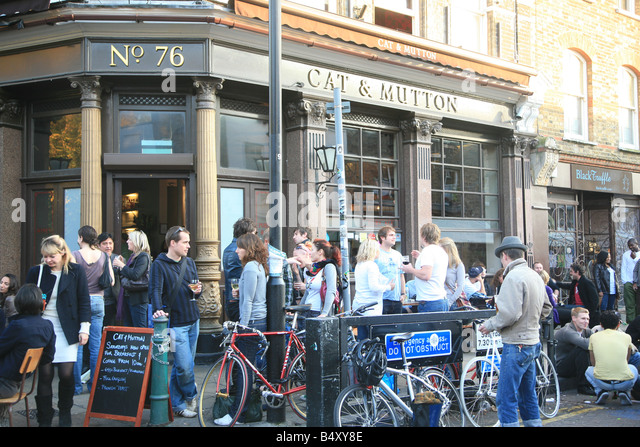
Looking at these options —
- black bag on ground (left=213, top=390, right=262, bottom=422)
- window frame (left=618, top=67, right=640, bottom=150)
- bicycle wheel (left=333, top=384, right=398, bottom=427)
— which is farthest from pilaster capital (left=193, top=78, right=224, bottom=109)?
window frame (left=618, top=67, right=640, bottom=150)

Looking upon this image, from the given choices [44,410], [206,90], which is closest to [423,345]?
[44,410]

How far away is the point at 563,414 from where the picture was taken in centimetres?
705

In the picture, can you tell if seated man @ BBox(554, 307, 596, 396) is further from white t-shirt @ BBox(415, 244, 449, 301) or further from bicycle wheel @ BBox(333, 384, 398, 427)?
bicycle wheel @ BBox(333, 384, 398, 427)

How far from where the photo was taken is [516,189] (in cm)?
1473

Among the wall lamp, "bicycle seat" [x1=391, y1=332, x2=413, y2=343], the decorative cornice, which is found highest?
the decorative cornice

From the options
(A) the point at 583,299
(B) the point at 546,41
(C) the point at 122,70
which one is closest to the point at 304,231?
(C) the point at 122,70

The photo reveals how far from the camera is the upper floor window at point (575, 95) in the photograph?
1662 centimetres

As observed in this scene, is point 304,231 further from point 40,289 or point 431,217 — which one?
point 431,217

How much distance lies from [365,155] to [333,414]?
25.6 feet

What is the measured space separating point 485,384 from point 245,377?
8.21 feet

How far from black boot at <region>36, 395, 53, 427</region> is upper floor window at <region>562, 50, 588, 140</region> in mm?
14757

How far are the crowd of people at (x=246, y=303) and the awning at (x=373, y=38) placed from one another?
4.01 meters

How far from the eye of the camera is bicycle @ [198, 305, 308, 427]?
6.04 meters

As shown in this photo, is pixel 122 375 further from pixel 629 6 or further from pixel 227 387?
pixel 629 6
